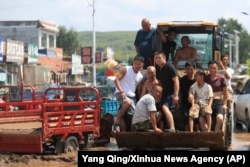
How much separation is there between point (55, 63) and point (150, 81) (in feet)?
176

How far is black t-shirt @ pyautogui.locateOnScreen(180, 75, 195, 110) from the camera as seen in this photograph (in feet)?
36.2

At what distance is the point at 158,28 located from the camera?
517 inches

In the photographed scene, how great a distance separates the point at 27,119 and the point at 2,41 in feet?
101

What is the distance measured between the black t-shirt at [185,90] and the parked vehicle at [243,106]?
6397 mm

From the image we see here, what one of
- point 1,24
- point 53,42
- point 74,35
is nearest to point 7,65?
point 1,24

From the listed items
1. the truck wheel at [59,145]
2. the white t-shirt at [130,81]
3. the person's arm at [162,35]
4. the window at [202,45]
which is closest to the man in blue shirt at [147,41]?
the person's arm at [162,35]

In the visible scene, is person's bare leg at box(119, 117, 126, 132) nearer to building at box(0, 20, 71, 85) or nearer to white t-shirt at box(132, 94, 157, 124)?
white t-shirt at box(132, 94, 157, 124)

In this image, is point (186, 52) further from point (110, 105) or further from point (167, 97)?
point (110, 105)

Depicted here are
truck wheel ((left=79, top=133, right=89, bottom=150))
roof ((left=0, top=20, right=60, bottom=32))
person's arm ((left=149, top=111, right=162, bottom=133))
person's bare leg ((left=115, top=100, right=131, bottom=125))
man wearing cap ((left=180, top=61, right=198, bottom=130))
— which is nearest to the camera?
person's arm ((left=149, top=111, right=162, bottom=133))

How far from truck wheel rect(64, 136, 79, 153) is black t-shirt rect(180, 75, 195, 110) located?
2.78 metres

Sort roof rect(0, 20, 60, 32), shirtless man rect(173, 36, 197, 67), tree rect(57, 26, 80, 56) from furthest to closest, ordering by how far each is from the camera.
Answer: tree rect(57, 26, 80, 56)
roof rect(0, 20, 60, 32)
shirtless man rect(173, 36, 197, 67)

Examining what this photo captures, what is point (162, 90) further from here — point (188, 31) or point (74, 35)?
point (74, 35)

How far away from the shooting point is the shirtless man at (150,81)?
420 inches

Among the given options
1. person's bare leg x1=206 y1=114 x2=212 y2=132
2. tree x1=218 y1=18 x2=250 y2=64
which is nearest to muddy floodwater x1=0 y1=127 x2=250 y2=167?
person's bare leg x1=206 y1=114 x2=212 y2=132
